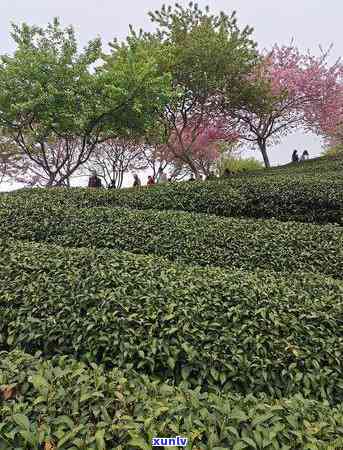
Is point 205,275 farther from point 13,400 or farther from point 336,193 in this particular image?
point 336,193

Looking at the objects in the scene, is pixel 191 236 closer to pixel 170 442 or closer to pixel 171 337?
pixel 171 337

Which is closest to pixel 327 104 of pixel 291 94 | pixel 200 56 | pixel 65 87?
pixel 291 94

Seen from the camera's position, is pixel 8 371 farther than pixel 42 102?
No

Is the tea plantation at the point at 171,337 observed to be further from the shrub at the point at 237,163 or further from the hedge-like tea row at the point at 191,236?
the shrub at the point at 237,163

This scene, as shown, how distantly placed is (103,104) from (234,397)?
13203mm

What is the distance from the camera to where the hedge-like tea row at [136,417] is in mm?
1865

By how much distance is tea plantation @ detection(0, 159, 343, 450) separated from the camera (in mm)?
1988

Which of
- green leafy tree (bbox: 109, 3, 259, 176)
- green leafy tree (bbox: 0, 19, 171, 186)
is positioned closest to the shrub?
green leafy tree (bbox: 109, 3, 259, 176)

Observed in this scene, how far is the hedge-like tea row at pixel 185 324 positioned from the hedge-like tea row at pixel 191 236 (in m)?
1.20

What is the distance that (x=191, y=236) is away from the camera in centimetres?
618

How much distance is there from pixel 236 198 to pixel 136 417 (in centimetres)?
721

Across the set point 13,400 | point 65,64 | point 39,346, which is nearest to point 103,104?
point 65,64

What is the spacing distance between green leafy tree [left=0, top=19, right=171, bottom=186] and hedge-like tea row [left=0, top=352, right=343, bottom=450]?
11.7m

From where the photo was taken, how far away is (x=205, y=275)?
14.4ft
